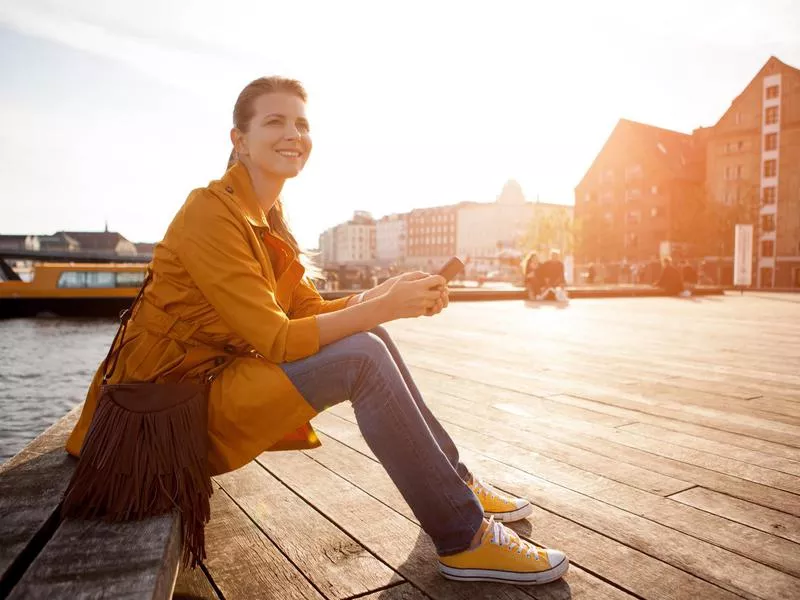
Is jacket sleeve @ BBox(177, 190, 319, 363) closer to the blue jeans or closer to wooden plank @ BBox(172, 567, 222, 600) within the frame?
the blue jeans

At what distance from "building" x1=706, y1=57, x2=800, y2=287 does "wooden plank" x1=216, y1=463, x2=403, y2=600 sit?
43.4 metres

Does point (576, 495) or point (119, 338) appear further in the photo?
point (576, 495)

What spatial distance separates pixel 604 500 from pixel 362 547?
90 centimetres

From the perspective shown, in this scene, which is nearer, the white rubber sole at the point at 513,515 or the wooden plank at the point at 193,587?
the wooden plank at the point at 193,587

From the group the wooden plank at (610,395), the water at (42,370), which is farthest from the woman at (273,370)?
the water at (42,370)

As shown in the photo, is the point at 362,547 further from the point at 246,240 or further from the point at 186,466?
the point at 246,240

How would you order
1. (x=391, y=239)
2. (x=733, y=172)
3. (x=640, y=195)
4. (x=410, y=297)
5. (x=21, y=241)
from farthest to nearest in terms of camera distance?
(x=391, y=239) → (x=21, y=241) → (x=640, y=195) → (x=733, y=172) → (x=410, y=297)

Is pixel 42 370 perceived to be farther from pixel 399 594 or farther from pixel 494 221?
pixel 494 221

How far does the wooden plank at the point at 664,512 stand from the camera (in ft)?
5.78

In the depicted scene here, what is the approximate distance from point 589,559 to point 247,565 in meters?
0.96

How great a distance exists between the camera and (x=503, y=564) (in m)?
1.62

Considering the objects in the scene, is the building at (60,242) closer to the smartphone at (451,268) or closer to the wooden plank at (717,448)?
the wooden plank at (717,448)

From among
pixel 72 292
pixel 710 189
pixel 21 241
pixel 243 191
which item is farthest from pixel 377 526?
pixel 21 241

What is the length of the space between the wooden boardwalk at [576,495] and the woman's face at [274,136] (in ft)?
3.81
